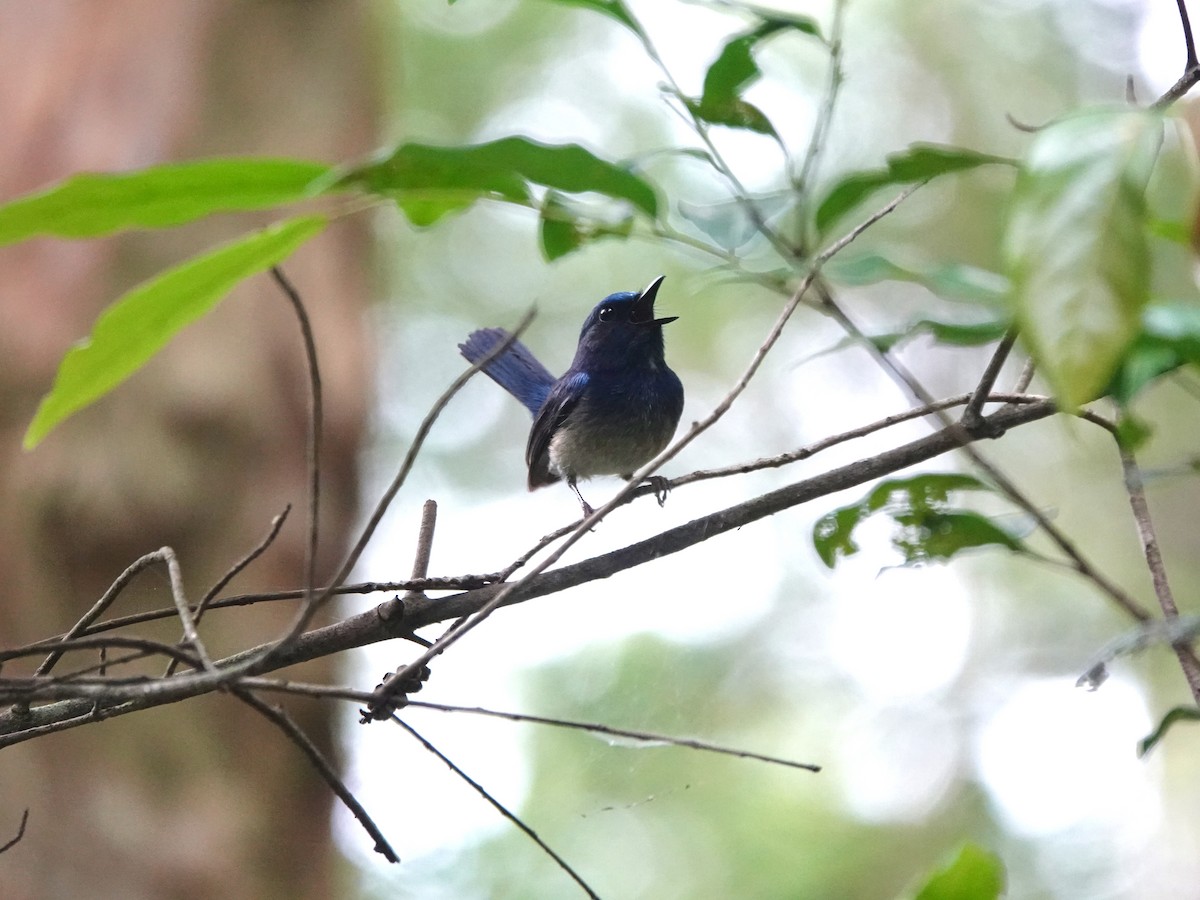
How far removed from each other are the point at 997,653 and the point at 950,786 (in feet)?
3.77

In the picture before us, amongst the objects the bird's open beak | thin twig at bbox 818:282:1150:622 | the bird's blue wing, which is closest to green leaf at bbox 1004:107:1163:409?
thin twig at bbox 818:282:1150:622

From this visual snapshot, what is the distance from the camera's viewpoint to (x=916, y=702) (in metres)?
7.33

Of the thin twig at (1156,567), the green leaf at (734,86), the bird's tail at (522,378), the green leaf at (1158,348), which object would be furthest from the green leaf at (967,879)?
the bird's tail at (522,378)

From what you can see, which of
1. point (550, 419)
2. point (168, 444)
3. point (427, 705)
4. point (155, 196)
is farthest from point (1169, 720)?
point (168, 444)

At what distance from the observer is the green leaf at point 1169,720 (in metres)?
1.19

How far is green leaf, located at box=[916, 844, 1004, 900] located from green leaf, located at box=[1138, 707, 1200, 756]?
0.87 feet

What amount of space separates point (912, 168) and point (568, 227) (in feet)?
1.47

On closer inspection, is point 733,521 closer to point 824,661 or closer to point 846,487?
point 846,487

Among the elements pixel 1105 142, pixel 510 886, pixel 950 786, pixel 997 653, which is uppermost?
pixel 997 653

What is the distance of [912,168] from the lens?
3.70ft

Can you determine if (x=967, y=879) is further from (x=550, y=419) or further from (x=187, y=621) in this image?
(x=550, y=419)

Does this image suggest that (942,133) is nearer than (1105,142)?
No

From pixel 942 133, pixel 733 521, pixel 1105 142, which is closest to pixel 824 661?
pixel 942 133

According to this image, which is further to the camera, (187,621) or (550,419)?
(550,419)
